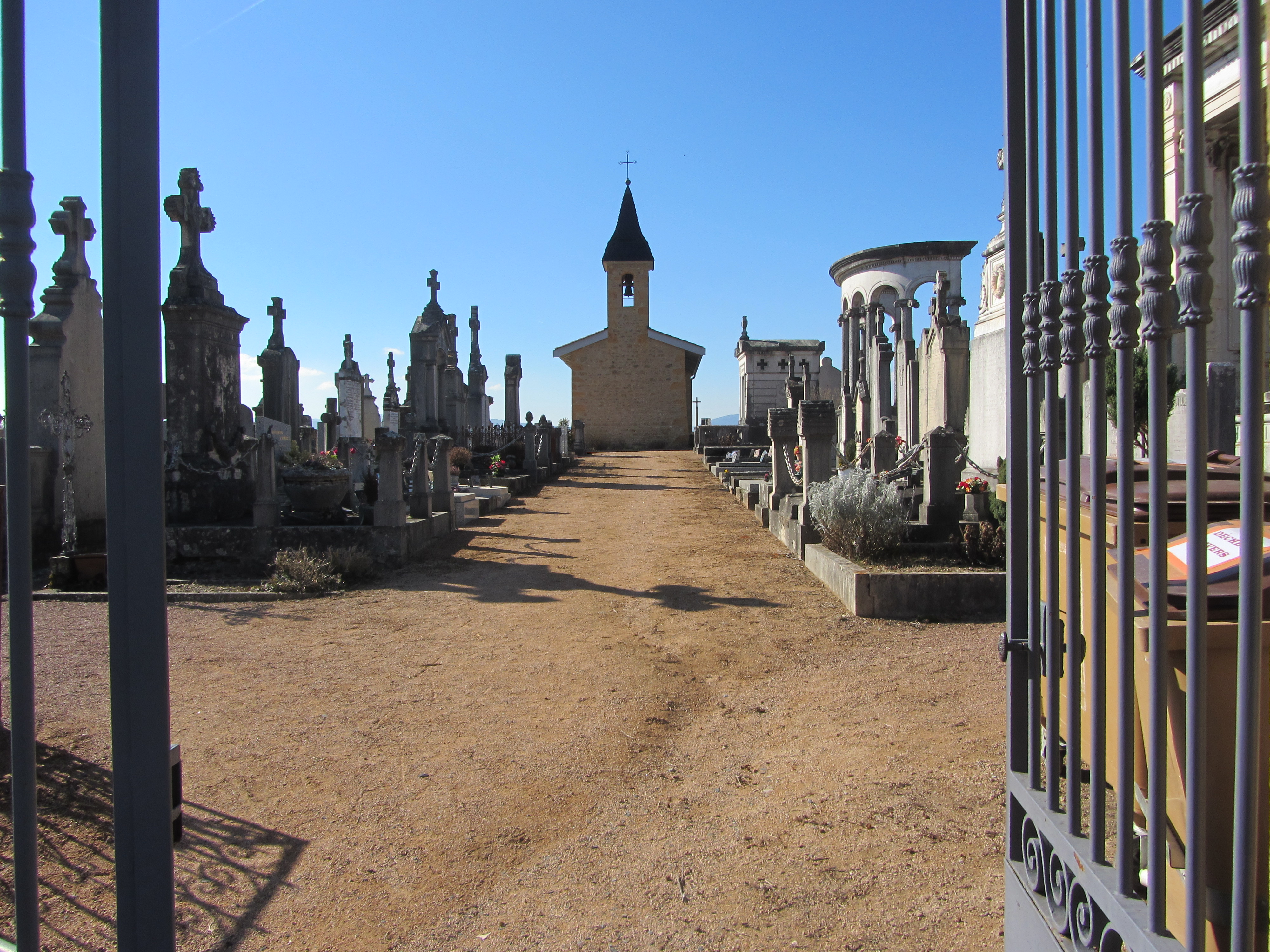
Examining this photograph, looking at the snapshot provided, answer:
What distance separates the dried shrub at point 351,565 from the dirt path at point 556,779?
4.25ft

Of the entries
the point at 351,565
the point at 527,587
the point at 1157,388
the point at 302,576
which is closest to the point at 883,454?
the point at 527,587

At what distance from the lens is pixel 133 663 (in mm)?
1573

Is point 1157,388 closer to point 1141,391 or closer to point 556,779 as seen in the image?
point 556,779

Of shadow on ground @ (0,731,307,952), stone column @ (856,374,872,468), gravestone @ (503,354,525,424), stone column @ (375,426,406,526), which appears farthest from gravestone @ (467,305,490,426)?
shadow on ground @ (0,731,307,952)

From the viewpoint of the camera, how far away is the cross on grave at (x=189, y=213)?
1003 cm

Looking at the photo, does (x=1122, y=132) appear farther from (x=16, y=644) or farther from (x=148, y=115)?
(x=16, y=644)

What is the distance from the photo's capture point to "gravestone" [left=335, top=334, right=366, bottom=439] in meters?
24.1

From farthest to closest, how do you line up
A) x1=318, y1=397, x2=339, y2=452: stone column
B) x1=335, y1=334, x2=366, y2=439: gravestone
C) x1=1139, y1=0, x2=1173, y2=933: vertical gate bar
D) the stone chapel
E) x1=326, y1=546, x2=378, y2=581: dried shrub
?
the stone chapel → x1=335, y1=334, x2=366, y2=439: gravestone → x1=318, y1=397, x2=339, y2=452: stone column → x1=326, y1=546, x2=378, y2=581: dried shrub → x1=1139, y1=0, x2=1173, y2=933: vertical gate bar

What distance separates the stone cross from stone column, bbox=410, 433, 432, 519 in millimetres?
4934

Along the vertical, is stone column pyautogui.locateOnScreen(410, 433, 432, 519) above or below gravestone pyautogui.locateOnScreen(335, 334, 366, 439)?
below

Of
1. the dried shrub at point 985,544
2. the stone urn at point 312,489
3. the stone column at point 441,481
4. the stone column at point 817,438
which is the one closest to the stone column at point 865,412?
the stone column at point 817,438

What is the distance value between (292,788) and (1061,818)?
290 cm

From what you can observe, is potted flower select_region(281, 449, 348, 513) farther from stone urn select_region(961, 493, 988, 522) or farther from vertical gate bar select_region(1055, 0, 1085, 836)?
vertical gate bar select_region(1055, 0, 1085, 836)

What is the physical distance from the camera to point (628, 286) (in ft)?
124
